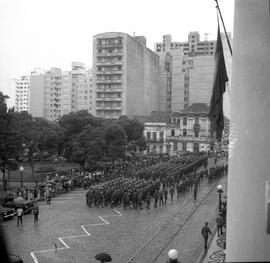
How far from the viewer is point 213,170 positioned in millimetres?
38125

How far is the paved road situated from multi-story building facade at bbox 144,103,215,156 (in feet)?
152

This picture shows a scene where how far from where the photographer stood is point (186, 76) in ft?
335

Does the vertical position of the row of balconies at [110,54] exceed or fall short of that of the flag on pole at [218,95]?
it exceeds it

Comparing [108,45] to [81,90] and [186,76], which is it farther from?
[81,90]

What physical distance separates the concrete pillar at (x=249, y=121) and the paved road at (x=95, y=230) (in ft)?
32.3

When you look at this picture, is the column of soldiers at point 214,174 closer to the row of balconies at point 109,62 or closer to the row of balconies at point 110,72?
the row of balconies at point 110,72

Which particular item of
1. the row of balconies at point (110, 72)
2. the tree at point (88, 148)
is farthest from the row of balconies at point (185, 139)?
the tree at point (88, 148)

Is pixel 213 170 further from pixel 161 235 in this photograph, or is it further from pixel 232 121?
pixel 232 121

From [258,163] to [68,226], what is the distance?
15.4 meters

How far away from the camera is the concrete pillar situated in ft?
14.6

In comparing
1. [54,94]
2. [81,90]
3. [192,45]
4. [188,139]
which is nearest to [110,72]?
[188,139]

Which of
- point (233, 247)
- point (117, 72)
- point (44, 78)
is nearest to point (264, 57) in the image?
point (233, 247)

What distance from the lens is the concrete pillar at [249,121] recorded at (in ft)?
14.6

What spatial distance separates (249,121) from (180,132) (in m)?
68.6
